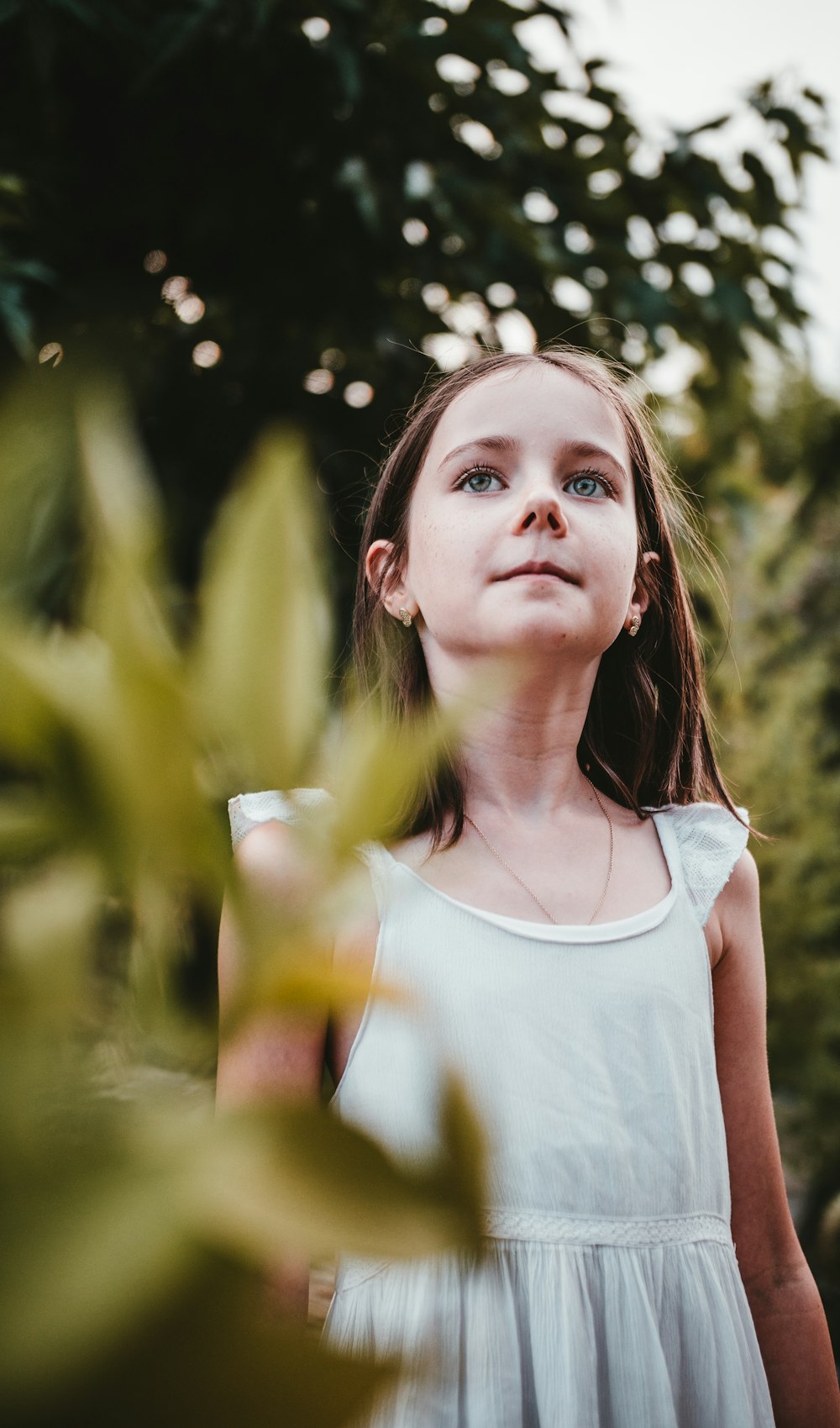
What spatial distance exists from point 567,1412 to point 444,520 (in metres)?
0.63

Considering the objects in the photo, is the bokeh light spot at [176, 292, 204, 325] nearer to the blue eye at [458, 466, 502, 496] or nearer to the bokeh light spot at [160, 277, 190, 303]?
the bokeh light spot at [160, 277, 190, 303]

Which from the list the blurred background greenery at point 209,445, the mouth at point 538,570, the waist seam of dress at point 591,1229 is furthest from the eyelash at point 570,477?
the waist seam of dress at point 591,1229

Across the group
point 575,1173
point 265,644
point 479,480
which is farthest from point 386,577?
point 265,644

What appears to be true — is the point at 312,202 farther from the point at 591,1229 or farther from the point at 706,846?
the point at 591,1229

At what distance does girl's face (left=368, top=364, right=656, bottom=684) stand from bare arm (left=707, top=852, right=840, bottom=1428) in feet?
1.03

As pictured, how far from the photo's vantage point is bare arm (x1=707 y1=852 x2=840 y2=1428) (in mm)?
844

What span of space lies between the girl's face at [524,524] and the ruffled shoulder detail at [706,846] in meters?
0.23

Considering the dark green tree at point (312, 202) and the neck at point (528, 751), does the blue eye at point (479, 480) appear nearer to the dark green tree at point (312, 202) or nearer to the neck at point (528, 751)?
the neck at point (528, 751)

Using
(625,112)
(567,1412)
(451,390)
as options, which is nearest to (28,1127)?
(567,1412)

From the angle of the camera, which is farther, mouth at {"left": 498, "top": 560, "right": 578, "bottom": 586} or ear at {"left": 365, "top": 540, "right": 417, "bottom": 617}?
ear at {"left": 365, "top": 540, "right": 417, "bottom": 617}

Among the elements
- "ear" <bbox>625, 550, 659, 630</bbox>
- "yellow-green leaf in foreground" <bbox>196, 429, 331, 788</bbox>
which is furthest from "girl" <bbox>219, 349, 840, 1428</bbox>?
"yellow-green leaf in foreground" <bbox>196, 429, 331, 788</bbox>

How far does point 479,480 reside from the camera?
2.87 feet

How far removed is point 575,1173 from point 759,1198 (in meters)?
0.24

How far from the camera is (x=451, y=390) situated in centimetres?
106
